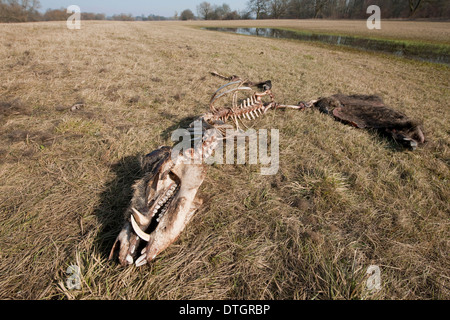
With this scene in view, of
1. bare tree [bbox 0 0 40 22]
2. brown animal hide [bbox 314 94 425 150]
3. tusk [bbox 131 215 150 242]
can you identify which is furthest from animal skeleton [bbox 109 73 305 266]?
bare tree [bbox 0 0 40 22]

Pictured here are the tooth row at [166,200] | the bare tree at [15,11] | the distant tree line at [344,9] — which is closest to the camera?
the tooth row at [166,200]

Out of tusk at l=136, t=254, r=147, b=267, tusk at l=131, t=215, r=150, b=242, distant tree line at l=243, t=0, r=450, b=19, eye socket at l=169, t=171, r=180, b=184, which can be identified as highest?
distant tree line at l=243, t=0, r=450, b=19

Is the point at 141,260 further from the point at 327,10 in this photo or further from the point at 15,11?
the point at 327,10

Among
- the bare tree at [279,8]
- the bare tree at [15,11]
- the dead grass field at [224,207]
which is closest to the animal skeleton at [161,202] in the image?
the dead grass field at [224,207]

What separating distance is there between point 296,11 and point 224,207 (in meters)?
88.8

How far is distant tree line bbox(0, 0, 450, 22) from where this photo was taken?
34219 millimetres

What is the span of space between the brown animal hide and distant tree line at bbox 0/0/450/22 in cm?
4884

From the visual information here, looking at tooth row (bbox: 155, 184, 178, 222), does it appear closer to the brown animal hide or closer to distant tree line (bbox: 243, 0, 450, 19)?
the brown animal hide

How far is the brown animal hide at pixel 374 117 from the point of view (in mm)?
3844

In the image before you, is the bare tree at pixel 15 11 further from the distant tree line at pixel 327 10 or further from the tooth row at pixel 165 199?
the distant tree line at pixel 327 10

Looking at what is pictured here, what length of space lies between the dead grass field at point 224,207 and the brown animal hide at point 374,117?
10.2 inches

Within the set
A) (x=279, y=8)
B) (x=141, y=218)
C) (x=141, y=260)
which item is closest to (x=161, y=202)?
(x=141, y=218)
